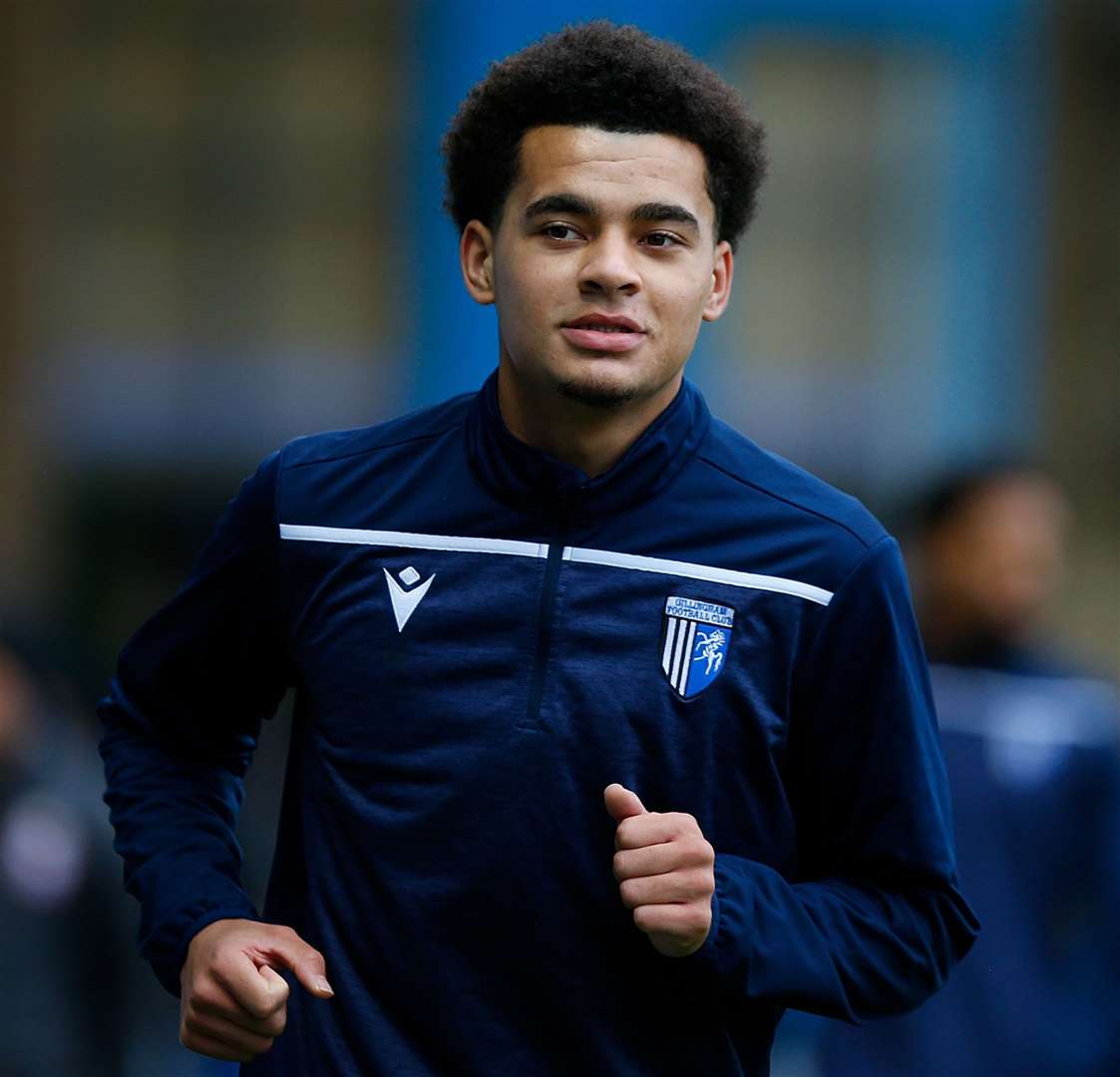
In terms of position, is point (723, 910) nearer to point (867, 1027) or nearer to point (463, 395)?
point (463, 395)

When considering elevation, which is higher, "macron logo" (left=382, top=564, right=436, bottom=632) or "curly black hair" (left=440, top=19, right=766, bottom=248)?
"curly black hair" (left=440, top=19, right=766, bottom=248)

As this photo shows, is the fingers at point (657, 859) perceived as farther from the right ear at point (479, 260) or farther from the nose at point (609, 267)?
the right ear at point (479, 260)

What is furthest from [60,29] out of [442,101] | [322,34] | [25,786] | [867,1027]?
[867,1027]

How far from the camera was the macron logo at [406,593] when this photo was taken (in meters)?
2.95

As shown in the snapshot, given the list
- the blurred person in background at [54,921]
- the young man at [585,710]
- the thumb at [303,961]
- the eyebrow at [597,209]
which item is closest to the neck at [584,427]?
the young man at [585,710]

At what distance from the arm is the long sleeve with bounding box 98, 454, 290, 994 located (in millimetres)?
729

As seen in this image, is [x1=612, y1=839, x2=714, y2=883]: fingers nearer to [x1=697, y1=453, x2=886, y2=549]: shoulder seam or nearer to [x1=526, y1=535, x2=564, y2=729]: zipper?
[x1=526, y1=535, x2=564, y2=729]: zipper

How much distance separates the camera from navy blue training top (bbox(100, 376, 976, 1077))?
2828 mm

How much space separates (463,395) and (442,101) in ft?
12.9

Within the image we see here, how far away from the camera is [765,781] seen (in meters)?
2.90

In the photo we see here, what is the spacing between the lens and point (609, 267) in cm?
287

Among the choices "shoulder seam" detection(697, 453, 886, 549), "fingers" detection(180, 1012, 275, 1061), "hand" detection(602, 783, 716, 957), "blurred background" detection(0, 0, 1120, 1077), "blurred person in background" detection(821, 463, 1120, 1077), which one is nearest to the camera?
"hand" detection(602, 783, 716, 957)

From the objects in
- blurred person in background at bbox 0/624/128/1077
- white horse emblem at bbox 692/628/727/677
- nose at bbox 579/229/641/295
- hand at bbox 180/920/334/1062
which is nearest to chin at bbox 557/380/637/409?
nose at bbox 579/229/641/295

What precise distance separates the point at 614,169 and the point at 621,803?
2.70 ft
